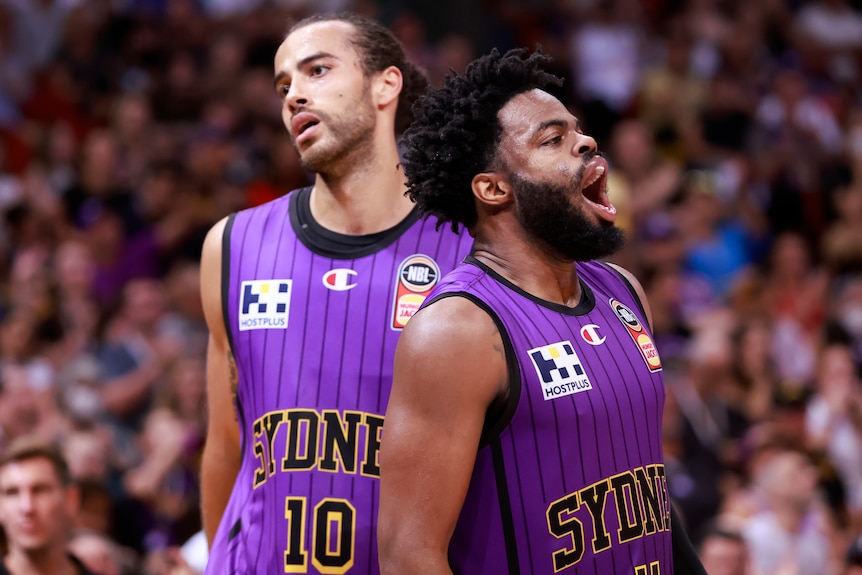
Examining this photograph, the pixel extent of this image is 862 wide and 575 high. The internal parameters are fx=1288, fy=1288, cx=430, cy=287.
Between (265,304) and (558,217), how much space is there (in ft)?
3.47

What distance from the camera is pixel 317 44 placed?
148 inches


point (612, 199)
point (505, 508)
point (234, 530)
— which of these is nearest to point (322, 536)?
point (234, 530)

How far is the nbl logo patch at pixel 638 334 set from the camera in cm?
310

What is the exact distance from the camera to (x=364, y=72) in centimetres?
380

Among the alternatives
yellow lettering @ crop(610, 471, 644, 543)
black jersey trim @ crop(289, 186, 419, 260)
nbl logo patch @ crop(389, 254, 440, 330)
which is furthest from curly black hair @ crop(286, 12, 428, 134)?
yellow lettering @ crop(610, 471, 644, 543)

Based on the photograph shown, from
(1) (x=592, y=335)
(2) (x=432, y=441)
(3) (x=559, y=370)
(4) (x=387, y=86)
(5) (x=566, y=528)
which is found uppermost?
(4) (x=387, y=86)

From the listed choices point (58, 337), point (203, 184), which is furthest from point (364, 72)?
point (203, 184)

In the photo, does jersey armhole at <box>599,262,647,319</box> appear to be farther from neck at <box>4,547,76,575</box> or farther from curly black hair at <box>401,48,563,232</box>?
neck at <box>4,547,76,575</box>

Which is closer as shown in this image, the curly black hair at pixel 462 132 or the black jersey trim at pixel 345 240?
the curly black hair at pixel 462 132

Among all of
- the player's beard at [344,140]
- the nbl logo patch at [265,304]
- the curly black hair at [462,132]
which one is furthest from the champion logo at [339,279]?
the curly black hair at [462,132]

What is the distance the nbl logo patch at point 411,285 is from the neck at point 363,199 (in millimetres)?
160

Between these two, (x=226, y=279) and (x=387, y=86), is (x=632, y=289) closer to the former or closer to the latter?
(x=387, y=86)

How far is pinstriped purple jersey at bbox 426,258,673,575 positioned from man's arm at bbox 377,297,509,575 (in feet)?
0.29

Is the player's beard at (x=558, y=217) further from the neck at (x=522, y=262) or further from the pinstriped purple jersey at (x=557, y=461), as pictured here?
the pinstriped purple jersey at (x=557, y=461)
